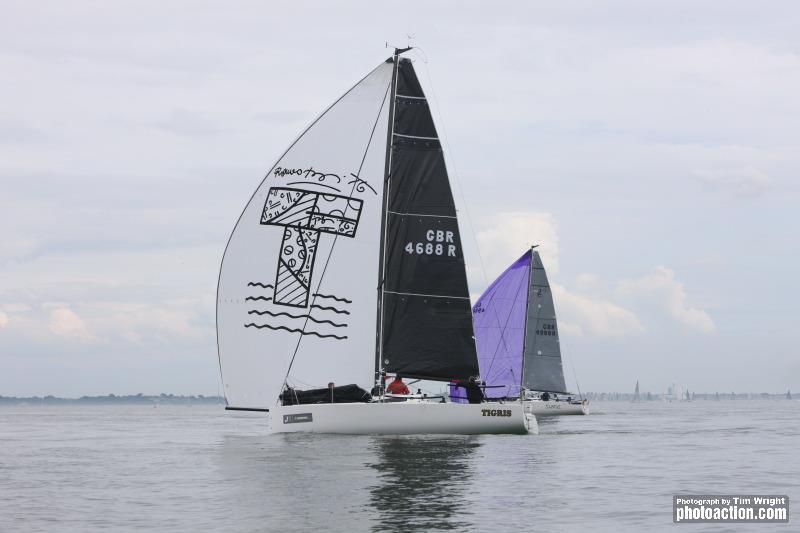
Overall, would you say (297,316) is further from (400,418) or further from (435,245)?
(400,418)

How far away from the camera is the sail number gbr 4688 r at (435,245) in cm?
3553

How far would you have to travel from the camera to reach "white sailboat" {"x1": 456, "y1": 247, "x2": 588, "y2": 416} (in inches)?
2562

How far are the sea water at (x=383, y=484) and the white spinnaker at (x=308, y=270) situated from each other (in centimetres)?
265

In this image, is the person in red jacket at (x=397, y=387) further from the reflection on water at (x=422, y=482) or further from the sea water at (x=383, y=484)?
the reflection on water at (x=422, y=482)

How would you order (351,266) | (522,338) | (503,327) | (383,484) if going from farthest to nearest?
(522,338)
(503,327)
(351,266)
(383,484)

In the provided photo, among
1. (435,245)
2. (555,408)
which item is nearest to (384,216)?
(435,245)

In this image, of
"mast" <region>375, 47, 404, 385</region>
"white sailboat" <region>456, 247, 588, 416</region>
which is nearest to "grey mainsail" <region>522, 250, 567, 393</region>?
"white sailboat" <region>456, 247, 588, 416</region>

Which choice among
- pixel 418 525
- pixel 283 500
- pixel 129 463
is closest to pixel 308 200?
pixel 129 463

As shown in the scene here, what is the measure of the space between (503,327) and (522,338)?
5.81 ft

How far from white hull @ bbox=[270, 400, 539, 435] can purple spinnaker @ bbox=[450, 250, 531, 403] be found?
31.0m

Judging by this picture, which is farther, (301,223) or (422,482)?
(301,223)

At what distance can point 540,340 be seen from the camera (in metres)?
70.2

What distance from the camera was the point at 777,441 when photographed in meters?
38.6

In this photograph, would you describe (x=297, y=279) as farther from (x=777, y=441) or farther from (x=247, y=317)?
(x=777, y=441)
